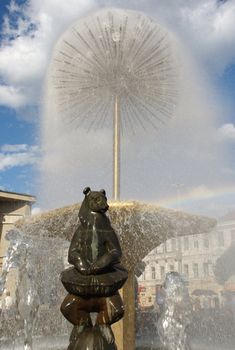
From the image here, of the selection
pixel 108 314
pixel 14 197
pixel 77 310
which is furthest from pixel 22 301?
pixel 14 197

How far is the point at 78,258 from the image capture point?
11.8 ft

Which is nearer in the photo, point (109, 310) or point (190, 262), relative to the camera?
point (109, 310)

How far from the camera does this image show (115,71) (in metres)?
9.51

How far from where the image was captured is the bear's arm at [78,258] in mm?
3514

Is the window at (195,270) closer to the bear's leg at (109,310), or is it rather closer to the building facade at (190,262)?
the building facade at (190,262)

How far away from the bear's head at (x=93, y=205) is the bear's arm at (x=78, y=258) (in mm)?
179

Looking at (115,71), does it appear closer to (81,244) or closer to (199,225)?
(199,225)

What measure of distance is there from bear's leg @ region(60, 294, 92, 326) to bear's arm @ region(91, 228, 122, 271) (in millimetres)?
335

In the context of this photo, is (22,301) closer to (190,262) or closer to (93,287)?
(93,287)

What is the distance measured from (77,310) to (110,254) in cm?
56

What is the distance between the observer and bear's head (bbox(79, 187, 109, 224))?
380 centimetres

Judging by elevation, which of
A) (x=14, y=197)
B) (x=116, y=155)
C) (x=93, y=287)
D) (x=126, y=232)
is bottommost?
(x=93, y=287)

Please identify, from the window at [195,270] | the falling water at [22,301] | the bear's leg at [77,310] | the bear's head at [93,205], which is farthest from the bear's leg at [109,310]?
the window at [195,270]

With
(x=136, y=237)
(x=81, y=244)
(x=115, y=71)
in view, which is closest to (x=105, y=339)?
(x=81, y=244)
